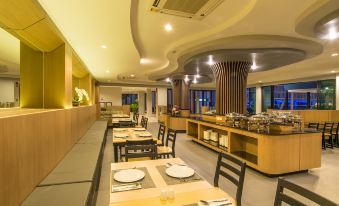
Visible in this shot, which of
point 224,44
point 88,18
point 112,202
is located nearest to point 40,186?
point 112,202

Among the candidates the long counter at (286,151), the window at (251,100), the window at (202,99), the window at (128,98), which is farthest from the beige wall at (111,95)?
the long counter at (286,151)

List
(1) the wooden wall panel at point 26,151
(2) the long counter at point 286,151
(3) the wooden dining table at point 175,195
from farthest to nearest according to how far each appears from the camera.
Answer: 1. (2) the long counter at point 286,151
2. (1) the wooden wall panel at point 26,151
3. (3) the wooden dining table at point 175,195

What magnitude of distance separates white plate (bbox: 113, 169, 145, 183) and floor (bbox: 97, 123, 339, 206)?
1.25 metres

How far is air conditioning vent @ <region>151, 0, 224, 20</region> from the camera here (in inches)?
98.7

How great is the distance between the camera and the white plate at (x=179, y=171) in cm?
183

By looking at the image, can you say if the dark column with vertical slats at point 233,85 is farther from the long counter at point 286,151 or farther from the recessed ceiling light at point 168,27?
the recessed ceiling light at point 168,27

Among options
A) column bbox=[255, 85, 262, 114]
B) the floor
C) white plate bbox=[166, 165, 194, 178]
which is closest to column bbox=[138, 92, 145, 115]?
column bbox=[255, 85, 262, 114]

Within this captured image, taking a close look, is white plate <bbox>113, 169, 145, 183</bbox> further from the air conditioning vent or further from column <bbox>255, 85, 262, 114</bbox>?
column <bbox>255, 85, 262, 114</bbox>

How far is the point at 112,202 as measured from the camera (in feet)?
4.54

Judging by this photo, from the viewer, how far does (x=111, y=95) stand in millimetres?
15125

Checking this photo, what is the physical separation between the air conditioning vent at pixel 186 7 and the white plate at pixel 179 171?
6.76 feet

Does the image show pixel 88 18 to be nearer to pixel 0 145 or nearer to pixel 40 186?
pixel 0 145

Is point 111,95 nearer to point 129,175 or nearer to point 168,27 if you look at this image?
point 168,27

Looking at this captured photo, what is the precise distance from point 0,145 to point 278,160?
4.09 m
